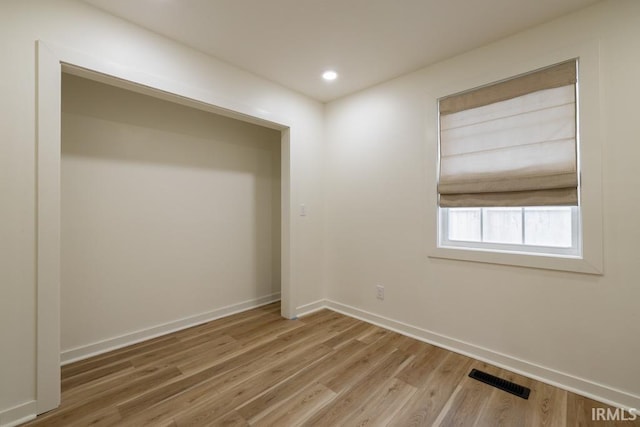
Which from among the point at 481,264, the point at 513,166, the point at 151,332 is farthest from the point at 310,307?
the point at 513,166

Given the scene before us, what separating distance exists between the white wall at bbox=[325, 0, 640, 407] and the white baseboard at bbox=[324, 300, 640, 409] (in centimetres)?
1

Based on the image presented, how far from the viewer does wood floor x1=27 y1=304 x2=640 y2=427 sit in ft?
5.49

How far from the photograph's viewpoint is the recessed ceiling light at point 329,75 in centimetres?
280

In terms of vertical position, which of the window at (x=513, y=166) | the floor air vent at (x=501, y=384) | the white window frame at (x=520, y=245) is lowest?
the floor air vent at (x=501, y=384)

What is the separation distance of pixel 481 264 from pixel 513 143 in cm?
99

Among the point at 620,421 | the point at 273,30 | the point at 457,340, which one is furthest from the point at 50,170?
the point at 620,421

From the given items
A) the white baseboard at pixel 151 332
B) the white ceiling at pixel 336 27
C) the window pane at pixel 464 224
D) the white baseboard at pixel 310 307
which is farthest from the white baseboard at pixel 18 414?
the window pane at pixel 464 224

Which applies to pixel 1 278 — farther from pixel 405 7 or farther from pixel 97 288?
pixel 405 7

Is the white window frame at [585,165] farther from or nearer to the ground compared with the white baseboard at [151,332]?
farther from the ground

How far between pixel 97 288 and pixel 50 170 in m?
1.19

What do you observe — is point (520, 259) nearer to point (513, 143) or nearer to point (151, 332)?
point (513, 143)

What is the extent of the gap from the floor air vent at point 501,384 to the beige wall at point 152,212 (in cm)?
251

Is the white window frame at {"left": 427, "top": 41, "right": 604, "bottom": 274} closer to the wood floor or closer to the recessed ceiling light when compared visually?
the wood floor

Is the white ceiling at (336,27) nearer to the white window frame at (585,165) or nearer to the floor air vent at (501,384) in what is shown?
the white window frame at (585,165)
